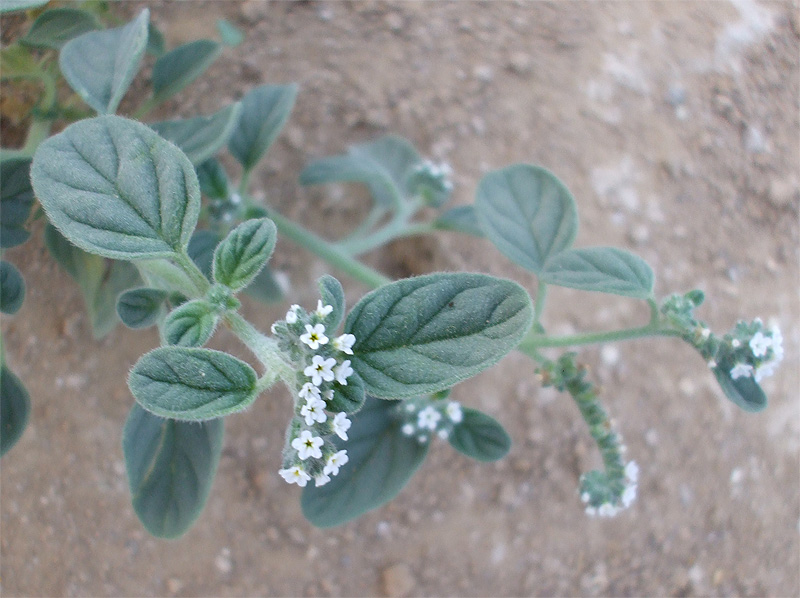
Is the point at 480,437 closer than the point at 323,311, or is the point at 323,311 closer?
the point at 323,311

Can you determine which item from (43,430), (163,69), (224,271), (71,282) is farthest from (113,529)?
(163,69)

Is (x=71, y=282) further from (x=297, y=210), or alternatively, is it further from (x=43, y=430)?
(x=297, y=210)

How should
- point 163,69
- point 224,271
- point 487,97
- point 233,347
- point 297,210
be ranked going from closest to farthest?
point 224,271 < point 163,69 < point 233,347 < point 297,210 < point 487,97

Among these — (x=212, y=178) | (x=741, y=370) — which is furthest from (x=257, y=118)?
(x=741, y=370)

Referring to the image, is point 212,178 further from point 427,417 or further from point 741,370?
point 741,370

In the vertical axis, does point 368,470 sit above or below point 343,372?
below

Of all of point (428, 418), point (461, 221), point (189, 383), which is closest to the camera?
point (189, 383)
